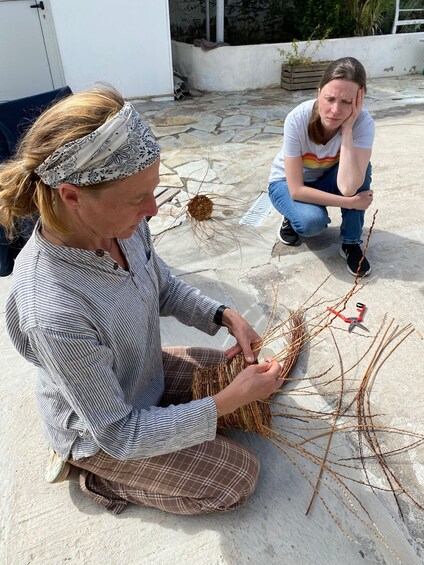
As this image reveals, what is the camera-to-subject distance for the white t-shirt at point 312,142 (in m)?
2.69

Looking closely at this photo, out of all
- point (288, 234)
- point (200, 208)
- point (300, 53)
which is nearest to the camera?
point (288, 234)

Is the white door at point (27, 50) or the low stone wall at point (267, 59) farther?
the low stone wall at point (267, 59)

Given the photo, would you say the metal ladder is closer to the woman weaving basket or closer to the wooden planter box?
the wooden planter box

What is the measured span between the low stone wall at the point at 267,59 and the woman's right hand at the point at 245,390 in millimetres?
7265

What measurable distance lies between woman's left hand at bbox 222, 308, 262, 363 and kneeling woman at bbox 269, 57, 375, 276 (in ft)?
3.58

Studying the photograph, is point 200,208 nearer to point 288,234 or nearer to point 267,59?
point 288,234

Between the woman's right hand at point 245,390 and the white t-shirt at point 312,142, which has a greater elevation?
the white t-shirt at point 312,142

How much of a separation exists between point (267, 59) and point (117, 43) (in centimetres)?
264

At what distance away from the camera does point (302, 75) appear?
7.34m

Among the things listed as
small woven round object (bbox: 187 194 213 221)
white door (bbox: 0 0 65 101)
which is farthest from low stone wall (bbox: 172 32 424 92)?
small woven round object (bbox: 187 194 213 221)

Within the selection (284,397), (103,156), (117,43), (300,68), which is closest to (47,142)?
(103,156)

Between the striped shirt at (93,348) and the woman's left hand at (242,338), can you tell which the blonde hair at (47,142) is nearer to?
the striped shirt at (93,348)

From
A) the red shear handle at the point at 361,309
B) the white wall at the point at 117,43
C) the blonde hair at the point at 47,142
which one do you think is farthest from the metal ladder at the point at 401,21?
the blonde hair at the point at 47,142

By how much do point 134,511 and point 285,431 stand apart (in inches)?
27.3
